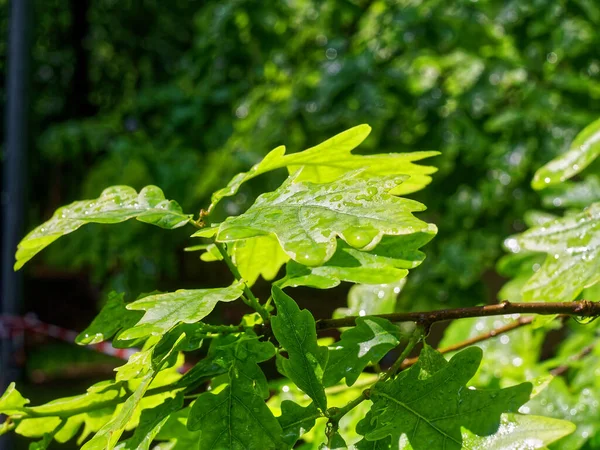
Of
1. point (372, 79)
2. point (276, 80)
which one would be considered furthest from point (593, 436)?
point (276, 80)

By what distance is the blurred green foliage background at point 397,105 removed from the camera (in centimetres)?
195

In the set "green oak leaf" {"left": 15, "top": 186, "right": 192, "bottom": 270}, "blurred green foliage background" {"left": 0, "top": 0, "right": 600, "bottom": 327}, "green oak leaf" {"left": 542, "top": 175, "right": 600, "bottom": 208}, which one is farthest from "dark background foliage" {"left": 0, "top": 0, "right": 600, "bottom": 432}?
"green oak leaf" {"left": 15, "top": 186, "right": 192, "bottom": 270}

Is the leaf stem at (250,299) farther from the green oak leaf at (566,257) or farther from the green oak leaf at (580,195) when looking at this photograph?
the green oak leaf at (580,195)

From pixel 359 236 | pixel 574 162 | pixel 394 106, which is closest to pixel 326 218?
pixel 359 236

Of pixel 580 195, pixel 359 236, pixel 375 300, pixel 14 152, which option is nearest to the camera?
pixel 359 236

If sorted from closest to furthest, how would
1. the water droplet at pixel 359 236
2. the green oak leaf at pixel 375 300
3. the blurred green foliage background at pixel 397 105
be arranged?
the water droplet at pixel 359 236 → the green oak leaf at pixel 375 300 → the blurred green foliage background at pixel 397 105

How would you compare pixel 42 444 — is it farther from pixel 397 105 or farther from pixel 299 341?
pixel 397 105

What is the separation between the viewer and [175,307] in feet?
1.51

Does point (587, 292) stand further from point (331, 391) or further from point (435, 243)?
point (435, 243)

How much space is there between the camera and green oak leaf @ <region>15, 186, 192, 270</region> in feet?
1.73

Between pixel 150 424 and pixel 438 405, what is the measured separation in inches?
8.0

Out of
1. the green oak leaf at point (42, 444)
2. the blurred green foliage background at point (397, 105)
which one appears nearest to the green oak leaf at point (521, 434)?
the green oak leaf at point (42, 444)

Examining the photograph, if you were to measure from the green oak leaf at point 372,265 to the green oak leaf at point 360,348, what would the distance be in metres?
0.03

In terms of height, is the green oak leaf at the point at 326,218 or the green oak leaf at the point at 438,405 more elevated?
the green oak leaf at the point at 326,218
